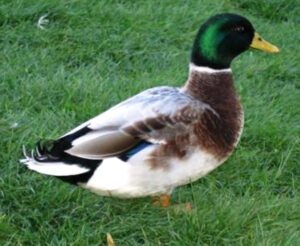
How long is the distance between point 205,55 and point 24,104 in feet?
3.67

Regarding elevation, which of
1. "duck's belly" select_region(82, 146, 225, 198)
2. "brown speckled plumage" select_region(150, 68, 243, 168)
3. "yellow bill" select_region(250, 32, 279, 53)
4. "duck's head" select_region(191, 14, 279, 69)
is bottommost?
"duck's belly" select_region(82, 146, 225, 198)

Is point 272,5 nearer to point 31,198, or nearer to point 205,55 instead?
point 205,55

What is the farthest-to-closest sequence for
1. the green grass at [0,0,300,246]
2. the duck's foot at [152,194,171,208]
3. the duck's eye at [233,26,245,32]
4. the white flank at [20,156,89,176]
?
the duck's eye at [233,26,245,32] → the duck's foot at [152,194,171,208] → the green grass at [0,0,300,246] → the white flank at [20,156,89,176]

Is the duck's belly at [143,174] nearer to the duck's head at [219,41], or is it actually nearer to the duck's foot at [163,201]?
the duck's foot at [163,201]

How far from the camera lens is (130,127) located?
2.87 m

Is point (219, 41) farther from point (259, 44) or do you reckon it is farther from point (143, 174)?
point (143, 174)

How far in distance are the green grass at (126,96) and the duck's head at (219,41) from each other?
0.55m

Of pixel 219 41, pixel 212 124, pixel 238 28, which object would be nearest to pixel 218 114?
pixel 212 124

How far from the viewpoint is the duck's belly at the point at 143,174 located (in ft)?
9.33

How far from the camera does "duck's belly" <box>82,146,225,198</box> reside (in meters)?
2.84

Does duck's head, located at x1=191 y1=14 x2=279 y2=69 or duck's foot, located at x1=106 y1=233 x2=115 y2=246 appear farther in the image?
duck's head, located at x1=191 y1=14 x2=279 y2=69

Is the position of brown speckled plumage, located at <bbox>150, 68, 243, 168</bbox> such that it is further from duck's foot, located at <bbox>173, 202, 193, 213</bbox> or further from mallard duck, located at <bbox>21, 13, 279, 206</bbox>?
duck's foot, located at <bbox>173, 202, 193, 213</bbox>

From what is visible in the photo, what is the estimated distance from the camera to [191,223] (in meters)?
2.91

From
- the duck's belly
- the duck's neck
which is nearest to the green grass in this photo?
the duck's belly
